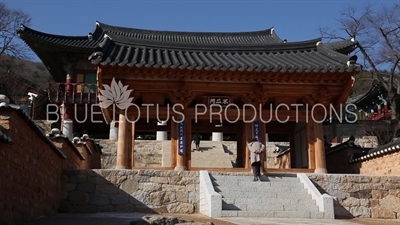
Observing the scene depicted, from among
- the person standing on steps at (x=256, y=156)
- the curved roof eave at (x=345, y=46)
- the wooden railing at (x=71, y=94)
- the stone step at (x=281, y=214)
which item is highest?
the curved roof eave at (x=345, y=46)

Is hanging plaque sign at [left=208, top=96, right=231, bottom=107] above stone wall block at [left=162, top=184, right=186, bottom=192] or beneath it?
above

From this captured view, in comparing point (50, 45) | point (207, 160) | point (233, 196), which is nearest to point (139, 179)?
point (233, 196)

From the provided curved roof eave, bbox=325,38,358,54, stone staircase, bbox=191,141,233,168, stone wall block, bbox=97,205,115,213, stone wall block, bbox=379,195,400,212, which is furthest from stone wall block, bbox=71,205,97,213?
curved roof eave, bbox=325,38,358,54

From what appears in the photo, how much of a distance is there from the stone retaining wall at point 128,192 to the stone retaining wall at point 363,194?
143 inches

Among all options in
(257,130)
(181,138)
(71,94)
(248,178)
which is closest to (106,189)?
(181,138)

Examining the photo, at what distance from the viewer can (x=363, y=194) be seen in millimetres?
12219

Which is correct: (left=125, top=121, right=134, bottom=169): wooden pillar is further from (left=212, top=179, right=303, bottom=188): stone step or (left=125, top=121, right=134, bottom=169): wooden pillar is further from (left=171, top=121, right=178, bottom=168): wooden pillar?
(left=212, top=179, right=303, bottom=188): stone step

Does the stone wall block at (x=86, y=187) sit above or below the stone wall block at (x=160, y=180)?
below

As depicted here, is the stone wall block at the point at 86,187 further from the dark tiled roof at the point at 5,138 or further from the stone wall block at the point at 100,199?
the dark tiled roof at the point at 5,138

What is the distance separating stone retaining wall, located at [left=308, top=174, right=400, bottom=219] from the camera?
12.0 meters

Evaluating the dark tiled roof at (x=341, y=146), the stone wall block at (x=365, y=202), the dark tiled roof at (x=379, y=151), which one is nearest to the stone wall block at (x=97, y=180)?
the stone wall block at (x=365, y=202)

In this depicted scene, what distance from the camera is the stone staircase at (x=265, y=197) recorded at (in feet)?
34.8

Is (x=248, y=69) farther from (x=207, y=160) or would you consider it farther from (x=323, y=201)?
(x=207, y=160)

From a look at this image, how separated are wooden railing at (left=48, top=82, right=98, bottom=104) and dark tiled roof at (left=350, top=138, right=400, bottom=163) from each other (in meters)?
17.7
